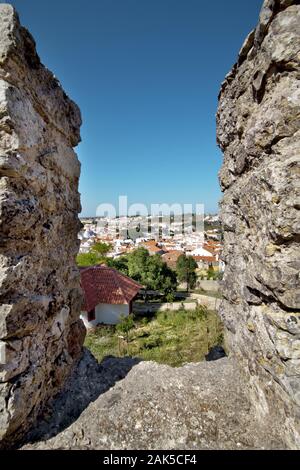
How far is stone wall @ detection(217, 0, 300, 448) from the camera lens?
7.95ft

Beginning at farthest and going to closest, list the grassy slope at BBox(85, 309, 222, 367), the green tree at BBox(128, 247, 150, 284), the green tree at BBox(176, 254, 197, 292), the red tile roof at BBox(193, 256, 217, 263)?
the red tile roof at BBox(193, 256, 217, 263) → the green tree at BBox(176, 254, 197, 292) → the green tree at BBox(128, 247, 150, 284) → the grassy slope at BBox(85, 309, 222, 367)

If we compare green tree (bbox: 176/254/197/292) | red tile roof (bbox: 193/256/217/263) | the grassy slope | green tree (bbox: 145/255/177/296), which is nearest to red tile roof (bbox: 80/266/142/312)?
the grassy slope

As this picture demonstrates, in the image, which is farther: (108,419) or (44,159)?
(44,159)

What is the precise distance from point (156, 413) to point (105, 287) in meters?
15.2

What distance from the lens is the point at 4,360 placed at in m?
2.53

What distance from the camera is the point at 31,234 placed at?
3008 millimetres

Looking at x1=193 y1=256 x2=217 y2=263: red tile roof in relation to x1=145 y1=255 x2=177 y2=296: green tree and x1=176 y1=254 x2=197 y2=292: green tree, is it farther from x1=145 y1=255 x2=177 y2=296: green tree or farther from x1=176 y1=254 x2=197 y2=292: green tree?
x1=145 y1=255 x2=177 y2=296: green tree

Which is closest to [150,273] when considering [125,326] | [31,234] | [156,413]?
[125,326]

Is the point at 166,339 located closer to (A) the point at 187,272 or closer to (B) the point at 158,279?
(B) the point at 158,279

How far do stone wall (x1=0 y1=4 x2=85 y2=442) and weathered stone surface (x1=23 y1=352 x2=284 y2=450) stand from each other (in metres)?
0.35
